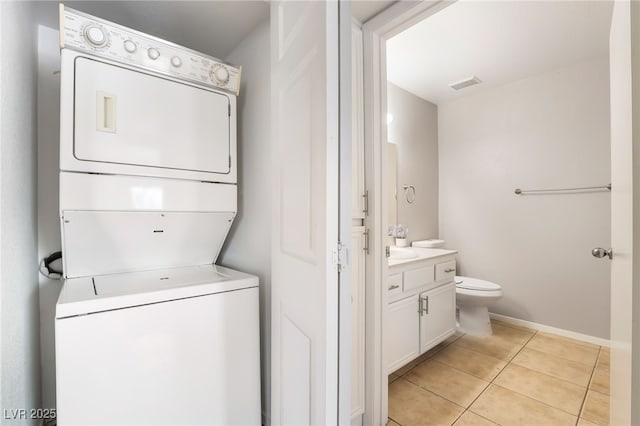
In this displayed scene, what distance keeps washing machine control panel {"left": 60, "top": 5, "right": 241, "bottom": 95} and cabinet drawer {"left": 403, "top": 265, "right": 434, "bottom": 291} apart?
1.69m

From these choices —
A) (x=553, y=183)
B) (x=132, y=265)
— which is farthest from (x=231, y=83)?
(x=553, y=183)

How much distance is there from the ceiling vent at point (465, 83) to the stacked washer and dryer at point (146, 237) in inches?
104

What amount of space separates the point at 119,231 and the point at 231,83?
3.20 feet

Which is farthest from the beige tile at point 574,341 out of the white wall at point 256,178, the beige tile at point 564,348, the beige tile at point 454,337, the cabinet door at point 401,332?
the white wall at point 256,178

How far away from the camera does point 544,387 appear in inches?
79.9

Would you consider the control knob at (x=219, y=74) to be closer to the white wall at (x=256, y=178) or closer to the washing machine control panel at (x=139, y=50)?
the washing machine control panel at (x=139, y=50)

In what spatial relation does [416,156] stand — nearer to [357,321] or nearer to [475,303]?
[475,303]

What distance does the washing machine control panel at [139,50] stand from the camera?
115 centimetres

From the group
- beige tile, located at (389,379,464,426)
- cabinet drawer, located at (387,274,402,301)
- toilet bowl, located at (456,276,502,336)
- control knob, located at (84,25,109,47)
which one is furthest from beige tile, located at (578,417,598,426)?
→ control knob, located at (84,25,109,47)

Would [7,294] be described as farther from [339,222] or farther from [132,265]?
[339,222]

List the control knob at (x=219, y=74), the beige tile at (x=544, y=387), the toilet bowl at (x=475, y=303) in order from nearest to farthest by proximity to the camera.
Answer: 1. the control knob at (x=219, y=74)
2. the beige tile at (x=544, y=387)
3. the toilet bowl at (x=475, y=303)

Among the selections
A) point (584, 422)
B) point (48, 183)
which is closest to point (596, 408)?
point (584, 422)

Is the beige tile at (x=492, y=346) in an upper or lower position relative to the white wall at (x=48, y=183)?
lower

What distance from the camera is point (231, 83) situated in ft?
5.13
